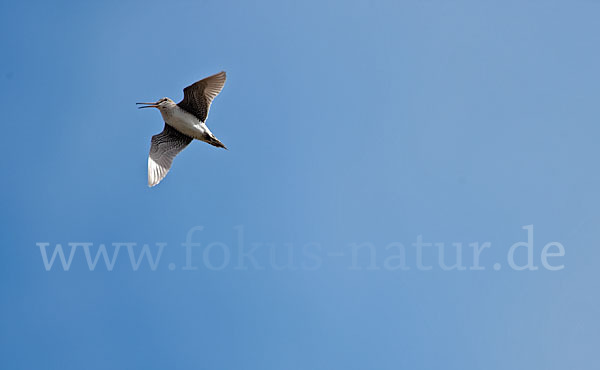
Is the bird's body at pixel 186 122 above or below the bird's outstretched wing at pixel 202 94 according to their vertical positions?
below

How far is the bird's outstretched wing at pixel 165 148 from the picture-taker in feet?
37.0

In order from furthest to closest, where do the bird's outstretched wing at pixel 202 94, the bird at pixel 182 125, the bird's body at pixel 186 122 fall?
the bird's body at pixel 186 122 → the bird at pixel 182 125 → the bird's outstretched wing at pixel 202 94

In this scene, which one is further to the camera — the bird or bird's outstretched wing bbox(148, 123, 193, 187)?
bird's outstretched wing bbox(148, 123, 193, 187)

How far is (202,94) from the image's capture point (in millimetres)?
11219

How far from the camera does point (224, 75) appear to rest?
428 inches

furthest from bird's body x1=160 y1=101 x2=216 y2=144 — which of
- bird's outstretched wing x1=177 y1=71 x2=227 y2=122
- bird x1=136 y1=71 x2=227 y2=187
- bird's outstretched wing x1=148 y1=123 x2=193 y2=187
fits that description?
bird's outstretched wing x1=148 y1=123 x2=193 y2=187

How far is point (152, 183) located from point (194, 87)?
6.44ft

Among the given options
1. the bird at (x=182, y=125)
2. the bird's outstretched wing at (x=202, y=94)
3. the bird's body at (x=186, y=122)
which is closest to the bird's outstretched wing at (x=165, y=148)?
the bird at (x=182, y=125)

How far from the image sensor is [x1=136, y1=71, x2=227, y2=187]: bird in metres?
11.1

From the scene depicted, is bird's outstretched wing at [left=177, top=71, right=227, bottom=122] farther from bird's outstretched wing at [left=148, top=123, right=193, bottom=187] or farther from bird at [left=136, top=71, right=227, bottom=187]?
bird's outstretched wing at [left=148, top=123, right=193, bottom=187]

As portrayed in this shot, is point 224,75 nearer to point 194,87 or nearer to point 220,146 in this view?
point 194,87

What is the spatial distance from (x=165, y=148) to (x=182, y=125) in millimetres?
680

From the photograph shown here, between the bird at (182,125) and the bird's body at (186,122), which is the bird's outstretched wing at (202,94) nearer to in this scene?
the bird at (182,125)

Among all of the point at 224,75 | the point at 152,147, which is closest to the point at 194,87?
the point at 224,75
